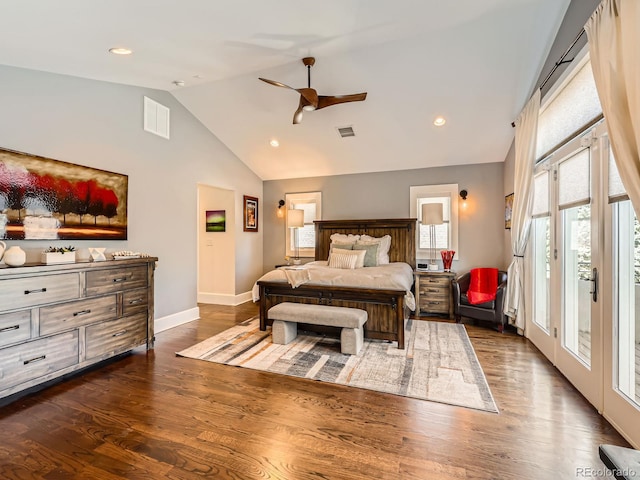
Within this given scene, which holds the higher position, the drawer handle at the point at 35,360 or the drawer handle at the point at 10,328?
the drawer handle at the point at 10,328

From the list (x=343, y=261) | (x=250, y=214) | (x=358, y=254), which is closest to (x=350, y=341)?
(x=343, y=261)

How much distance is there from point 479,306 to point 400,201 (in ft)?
8.01

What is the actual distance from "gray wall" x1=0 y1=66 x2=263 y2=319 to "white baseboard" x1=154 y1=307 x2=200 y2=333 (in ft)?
0.28

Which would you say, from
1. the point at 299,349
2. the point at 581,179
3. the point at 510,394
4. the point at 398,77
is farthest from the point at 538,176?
the point at 299,349

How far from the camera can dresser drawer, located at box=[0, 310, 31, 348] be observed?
2.36 m

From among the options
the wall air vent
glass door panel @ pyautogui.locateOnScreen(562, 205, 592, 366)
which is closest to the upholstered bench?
glass door panel @ pyautogui.locateOnScreen(562, 205, 592, 366)

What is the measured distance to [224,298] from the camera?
609 centimetres

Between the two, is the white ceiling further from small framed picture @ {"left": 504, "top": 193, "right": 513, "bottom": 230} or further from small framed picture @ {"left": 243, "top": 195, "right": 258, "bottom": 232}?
small framed picture @ {"left": 243, "top": 195, "right": 258, "bottom": 232}

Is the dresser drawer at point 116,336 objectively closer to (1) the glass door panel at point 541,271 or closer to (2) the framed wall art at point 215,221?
(2) the framed wall art at point 215,221

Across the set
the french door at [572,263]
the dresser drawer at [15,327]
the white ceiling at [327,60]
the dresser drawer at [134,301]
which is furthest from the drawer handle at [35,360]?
the french door at [572,263]

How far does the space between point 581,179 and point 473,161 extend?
3000mm

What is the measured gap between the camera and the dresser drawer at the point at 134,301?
3.35 m

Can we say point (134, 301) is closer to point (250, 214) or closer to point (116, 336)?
point (116, 336)

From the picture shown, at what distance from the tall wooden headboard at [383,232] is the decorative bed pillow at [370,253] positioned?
1.96 ft
